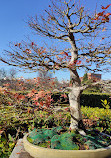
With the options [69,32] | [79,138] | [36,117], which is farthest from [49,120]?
[69,32]

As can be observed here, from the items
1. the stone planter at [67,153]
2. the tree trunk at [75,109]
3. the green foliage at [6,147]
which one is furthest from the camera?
the green foliage at [6,147]

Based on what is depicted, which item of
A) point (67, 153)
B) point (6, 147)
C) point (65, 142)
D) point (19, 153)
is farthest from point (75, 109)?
point (6, 147)

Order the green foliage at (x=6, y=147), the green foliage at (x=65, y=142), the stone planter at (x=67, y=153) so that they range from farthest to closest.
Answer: the green foliage at (x=6, y=147)
the green foliage at (x=65, y=142)
the stone planter at (x=67, y=153)

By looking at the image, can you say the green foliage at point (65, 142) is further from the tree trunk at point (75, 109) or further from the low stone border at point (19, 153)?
the tree trunk at point (75, 109)

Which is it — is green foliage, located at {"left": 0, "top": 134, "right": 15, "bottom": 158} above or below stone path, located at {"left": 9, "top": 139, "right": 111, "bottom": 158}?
below

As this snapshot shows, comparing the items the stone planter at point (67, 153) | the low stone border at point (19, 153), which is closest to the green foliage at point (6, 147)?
the low stone border at point (19, 153)

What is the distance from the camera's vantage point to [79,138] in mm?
2541

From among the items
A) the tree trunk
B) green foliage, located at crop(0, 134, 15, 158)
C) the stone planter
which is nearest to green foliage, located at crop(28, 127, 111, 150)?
the stone planter

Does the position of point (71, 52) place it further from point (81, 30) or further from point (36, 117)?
point (36, 117)

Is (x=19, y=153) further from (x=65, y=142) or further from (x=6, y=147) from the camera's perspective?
(x=6, y=147)

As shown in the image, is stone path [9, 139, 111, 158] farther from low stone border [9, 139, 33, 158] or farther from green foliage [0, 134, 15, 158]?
green foliage [0, 134, 15, 158]

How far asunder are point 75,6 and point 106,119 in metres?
3.58

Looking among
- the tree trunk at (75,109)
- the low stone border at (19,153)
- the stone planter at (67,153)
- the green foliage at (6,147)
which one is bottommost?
the green foliage at (6,147)

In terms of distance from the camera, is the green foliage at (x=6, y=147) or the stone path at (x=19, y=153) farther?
the green foliage at (x=6, y=147)
